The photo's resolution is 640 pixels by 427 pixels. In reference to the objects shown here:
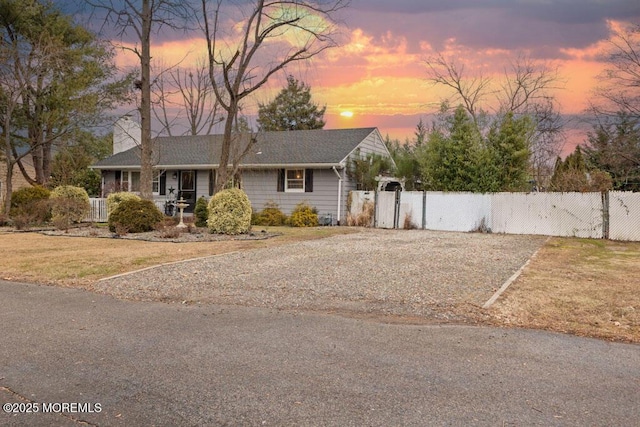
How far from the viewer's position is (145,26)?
63.8ft

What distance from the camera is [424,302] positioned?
6.45 metres

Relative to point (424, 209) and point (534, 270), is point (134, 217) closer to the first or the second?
point (424, 209)

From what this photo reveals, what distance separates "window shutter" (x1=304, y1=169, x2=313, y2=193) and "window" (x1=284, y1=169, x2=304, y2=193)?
25cm

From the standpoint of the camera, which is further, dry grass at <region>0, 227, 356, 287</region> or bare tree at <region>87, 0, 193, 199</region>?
bare tree at <region>87, 0, 193, 199</region>

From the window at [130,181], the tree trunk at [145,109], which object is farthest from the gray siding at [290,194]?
the window at [130,181]

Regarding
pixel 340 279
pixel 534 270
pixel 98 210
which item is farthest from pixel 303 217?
pixel 340 279

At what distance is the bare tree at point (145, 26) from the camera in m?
19.2

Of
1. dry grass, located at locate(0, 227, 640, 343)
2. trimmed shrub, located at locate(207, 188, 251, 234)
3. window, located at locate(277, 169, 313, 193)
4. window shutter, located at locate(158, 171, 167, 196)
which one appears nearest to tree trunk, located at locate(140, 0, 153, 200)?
dry grass, located at locate(0, 227, 640, 343)

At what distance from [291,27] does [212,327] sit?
1608cm

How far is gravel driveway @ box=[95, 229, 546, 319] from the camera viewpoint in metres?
6.46

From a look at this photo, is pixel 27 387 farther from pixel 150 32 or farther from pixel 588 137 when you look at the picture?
pixel 588 137

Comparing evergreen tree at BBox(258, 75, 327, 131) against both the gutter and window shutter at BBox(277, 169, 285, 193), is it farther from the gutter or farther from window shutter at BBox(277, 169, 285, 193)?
window shutter at BBox(277, 169, 285, 193)

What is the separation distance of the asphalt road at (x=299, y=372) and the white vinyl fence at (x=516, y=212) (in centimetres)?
1314

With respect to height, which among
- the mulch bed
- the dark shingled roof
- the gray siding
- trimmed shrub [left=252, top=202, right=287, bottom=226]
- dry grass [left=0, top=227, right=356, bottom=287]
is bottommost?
dry grass [left=0, top=227, right=356, bottom=287]
